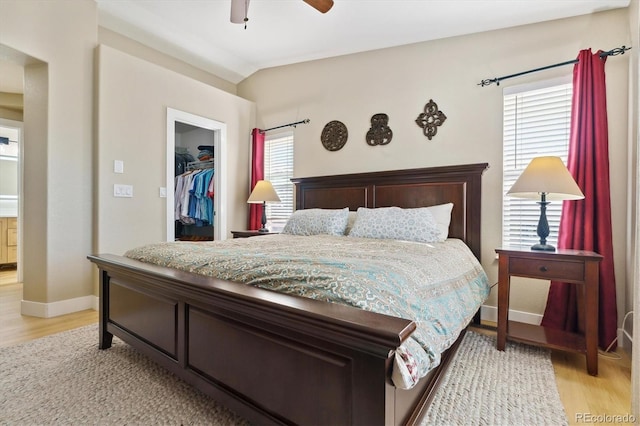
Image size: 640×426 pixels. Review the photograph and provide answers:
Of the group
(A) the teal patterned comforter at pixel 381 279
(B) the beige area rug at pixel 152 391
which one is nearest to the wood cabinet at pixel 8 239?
(B) the beige area rug at pixel 152 391

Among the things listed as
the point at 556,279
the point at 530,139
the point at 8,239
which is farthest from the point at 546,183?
the point at 8,239

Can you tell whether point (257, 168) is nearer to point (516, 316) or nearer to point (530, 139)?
point (530, 139)

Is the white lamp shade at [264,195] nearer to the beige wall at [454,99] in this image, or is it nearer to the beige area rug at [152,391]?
the beige wall at [454,99]

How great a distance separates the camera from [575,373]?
192 cm

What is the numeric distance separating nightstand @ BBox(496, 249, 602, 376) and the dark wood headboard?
609 millimetres

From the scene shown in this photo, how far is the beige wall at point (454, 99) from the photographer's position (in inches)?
94.0

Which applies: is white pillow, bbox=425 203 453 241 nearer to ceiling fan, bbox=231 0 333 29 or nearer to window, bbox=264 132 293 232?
ceiling fan, bbox=231 0 333 29

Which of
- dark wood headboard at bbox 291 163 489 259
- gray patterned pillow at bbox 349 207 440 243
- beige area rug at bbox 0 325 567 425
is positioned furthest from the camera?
dark wood headboard at bbox 291 163 489 259

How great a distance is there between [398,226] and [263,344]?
1680mm

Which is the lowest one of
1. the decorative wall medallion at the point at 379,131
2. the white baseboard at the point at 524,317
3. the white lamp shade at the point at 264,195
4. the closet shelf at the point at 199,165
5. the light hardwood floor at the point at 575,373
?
the light hardwood floor at the point at 575,373

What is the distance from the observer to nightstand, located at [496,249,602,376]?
1917 millimetres

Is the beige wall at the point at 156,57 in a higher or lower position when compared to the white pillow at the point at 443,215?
higher

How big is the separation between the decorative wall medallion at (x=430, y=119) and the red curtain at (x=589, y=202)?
3.41ft

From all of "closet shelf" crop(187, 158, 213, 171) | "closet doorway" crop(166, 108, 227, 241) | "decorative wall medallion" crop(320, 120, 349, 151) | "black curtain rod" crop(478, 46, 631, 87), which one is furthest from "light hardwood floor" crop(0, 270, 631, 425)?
"closet shelf" crop(187, 158, 213, 171)
